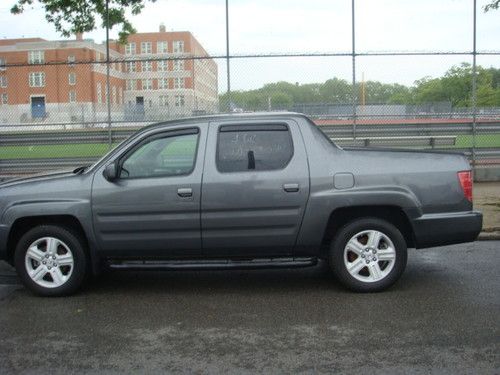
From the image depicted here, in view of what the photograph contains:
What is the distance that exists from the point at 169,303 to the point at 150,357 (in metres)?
1.42

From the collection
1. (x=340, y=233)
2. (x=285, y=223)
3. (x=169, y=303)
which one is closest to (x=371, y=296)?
(x=340, y=233)

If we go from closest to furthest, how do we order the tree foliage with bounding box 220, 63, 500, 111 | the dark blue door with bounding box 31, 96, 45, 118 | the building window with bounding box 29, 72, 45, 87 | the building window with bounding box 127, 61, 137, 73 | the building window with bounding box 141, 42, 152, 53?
the tree foliage with bounding box 220, 63, 500, 111 < the building window with bounding box 127, 61, 137, 73 < the dark blue door with bounding box 31, 96, 45, 118 < the building window with bounding box 141, 42, 152, 53 < the building window with bounding box 29, 72, 45, 87

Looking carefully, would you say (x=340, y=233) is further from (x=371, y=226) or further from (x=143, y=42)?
(x=143, y=42)

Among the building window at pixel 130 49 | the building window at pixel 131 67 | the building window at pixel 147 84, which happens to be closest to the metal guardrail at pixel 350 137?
the building window at pixel 147 84

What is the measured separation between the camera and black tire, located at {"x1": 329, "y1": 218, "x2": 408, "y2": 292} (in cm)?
585

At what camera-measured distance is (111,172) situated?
5.70 m

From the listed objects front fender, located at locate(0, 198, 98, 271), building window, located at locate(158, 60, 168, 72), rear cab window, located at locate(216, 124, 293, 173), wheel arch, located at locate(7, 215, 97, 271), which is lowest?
wheel arch, located at locate(7, 215, 97, 271)

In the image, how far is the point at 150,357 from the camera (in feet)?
14.4

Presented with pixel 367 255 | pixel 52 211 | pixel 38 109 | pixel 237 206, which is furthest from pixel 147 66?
pixel 367 255

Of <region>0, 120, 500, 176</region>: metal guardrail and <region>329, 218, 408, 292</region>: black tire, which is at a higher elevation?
<region>0, 120, 500, 176</region>: metal guardrail

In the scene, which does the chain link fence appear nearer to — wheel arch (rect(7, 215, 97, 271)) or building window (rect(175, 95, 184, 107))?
building window (rect(175, 95, 184, 107))

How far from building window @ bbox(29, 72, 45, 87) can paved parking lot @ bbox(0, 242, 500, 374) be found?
32.5 feet

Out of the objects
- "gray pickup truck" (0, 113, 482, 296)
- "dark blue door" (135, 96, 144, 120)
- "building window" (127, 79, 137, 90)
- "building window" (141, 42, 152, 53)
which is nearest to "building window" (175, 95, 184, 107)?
"dark blue door" (135, 96, 144, 120)

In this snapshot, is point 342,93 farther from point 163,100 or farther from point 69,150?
point 69,150
